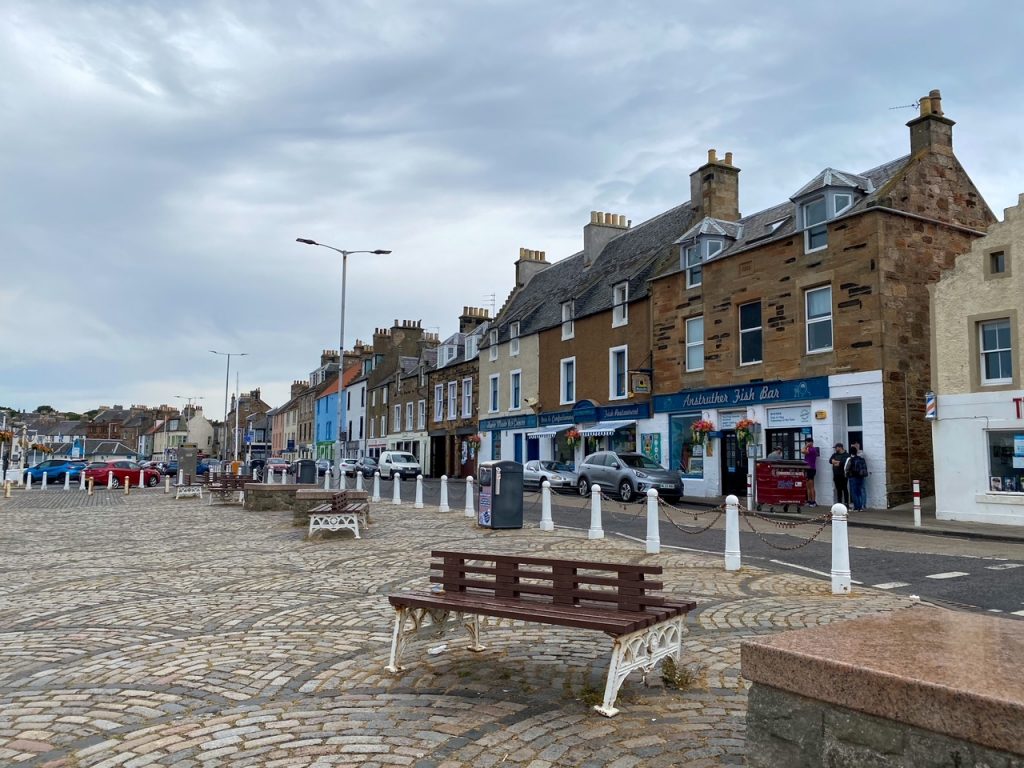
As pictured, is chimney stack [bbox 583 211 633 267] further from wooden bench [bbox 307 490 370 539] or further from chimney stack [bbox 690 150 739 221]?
wooden bench [bbox 307 490 370 539]

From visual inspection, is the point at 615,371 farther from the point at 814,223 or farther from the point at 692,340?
the point at 814,223

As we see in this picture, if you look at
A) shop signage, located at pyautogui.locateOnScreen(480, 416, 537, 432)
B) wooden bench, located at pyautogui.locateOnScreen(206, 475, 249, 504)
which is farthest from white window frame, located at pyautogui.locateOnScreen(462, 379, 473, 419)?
wooden bench, located at pyautogui.locateOnScreen(206, 475, 249, 504)

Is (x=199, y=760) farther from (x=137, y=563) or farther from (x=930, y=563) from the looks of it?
(x=930, y=563)

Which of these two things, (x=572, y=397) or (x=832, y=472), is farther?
(x=572, y=397)

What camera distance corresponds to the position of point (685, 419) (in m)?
28.1

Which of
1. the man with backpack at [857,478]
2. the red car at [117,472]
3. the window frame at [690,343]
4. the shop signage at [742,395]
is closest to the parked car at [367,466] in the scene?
the red car at [117,472]

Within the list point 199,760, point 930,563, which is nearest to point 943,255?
point 930,563

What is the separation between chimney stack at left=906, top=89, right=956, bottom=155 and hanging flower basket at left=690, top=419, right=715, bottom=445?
33.3 feet

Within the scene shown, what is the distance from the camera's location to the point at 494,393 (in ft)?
140

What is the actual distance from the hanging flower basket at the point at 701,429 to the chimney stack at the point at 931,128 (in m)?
10.1

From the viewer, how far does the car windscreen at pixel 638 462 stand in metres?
24.6

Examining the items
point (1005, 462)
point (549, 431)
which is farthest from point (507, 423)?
point (1005, 462)

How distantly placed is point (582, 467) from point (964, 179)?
14.6m

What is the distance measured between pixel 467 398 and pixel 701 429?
21488 mm
